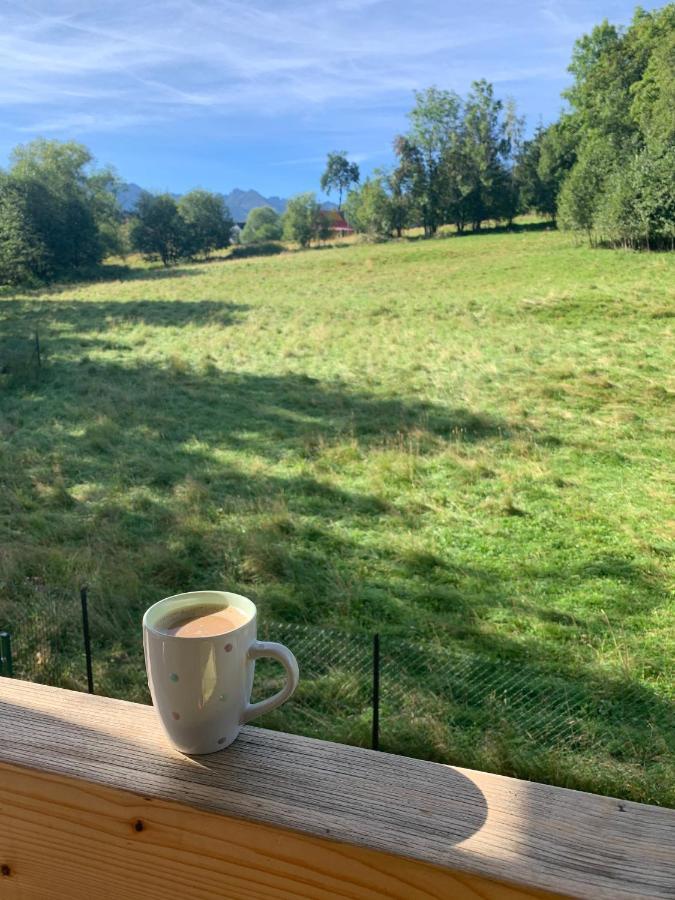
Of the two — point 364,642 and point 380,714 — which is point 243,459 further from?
point 380,714

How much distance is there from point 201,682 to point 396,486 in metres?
6.82

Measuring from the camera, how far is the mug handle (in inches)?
36.5

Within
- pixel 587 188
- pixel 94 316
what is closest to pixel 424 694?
pixel 94 316

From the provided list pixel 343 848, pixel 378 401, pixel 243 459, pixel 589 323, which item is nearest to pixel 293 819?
pixel 343 848

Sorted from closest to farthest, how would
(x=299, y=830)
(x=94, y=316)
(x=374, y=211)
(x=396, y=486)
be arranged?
(x=299, y=830) < (x=396, y=486) < (x=94, y=316) < (x=374, y=211)

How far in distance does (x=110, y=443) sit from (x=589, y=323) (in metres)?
10.8

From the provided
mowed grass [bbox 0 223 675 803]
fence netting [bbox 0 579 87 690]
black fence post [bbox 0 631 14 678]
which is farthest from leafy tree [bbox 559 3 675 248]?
black fence post [bbox 0 631 14 678]

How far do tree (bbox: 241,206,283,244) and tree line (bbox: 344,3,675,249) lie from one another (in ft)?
79.4

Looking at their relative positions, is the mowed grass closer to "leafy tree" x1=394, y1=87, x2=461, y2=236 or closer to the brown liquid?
the brown liquid

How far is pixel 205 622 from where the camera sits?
0.95 m

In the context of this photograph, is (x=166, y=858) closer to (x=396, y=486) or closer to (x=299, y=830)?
(x=299, y=830)

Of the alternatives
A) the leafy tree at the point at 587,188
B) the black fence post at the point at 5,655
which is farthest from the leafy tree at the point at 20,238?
the black fence post at the point at 5,655

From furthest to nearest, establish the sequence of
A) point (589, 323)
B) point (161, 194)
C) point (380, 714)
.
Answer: point (161, 194) → point (589, 323) → point (380, 714)

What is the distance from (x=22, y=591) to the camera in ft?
17.1
